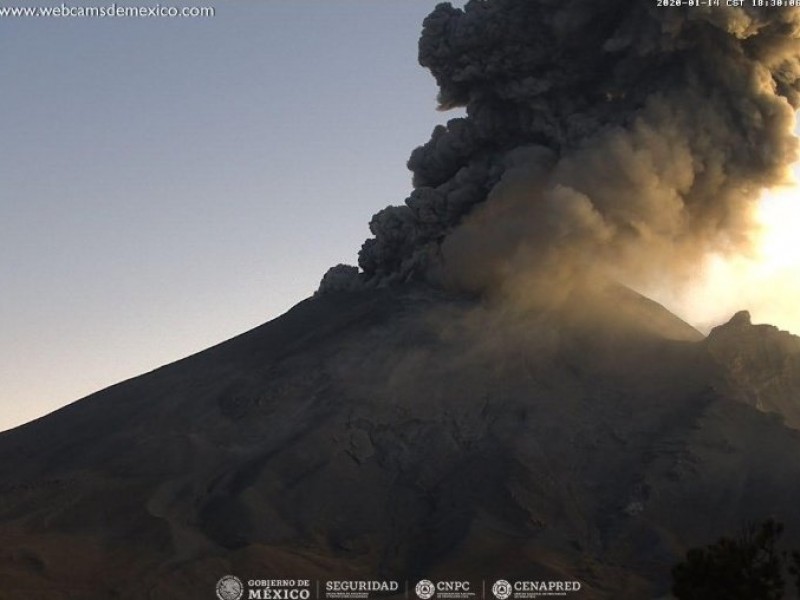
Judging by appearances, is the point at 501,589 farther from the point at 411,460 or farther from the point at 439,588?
the point at 411,460

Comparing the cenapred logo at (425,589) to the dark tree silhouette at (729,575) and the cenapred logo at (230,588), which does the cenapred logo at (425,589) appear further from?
the dark tree silhouette at (729,575)

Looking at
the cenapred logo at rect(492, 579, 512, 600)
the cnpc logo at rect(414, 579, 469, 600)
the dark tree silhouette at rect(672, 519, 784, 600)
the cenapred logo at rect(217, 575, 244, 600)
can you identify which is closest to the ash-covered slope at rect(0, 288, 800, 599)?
the cenapred logo at rect(217, 575, 244, 600)

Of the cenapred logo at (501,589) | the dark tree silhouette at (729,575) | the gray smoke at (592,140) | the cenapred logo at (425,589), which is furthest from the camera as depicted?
the gray smoke at (592,140)

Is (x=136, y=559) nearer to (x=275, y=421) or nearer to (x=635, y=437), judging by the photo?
(x=275, y=421)

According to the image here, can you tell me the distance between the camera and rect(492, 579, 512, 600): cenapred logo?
63.9 meters

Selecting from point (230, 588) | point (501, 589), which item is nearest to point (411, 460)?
point (501, 589)

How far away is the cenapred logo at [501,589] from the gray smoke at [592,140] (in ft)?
84.7

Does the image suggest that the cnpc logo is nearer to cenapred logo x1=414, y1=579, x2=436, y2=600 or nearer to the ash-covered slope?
cenapred logo x1=414, y1=579, x2=436, y2=600

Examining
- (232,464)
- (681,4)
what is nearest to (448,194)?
(681,4)

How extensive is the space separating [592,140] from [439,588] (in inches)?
1303

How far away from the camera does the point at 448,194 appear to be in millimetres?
90938

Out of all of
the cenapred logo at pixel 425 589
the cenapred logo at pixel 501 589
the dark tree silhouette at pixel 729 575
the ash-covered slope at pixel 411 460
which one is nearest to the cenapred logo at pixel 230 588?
the ash-covered slope at pixel 411 460

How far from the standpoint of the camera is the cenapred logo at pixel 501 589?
63938mm

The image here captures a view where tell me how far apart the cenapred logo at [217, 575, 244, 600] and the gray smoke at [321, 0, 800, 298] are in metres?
29.5
